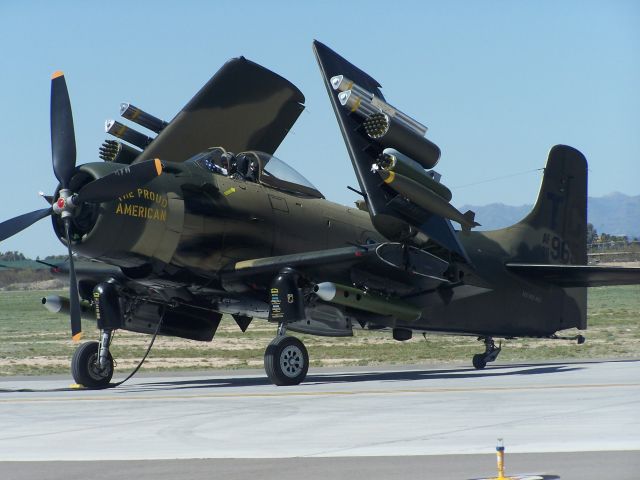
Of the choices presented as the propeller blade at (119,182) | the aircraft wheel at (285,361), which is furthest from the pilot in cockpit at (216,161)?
the aircraft wheel at (285,361)

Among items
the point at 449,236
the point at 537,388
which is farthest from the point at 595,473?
the point at 449,236

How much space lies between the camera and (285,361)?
19.4m

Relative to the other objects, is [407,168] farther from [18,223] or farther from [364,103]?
[18,223]

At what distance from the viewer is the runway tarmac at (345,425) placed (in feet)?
31.3

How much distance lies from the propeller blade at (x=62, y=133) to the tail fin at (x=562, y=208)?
35.9 ft

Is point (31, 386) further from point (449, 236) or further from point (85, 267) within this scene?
point (449, 236)

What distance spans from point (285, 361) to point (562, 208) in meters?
9.32

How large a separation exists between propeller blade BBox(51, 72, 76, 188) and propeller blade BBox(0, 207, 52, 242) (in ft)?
2.50

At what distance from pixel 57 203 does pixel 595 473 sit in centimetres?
1176

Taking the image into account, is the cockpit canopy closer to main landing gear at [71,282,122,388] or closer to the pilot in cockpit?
the pilot in cockpit

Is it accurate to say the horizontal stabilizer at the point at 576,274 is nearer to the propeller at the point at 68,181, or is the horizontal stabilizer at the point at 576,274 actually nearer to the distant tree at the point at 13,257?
the propeller at the point at 68,181

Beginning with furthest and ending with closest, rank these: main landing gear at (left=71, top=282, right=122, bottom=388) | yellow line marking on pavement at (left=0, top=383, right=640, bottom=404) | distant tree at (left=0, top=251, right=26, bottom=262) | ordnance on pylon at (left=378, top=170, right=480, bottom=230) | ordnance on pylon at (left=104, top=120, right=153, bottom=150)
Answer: distant tree at (left=0, top=251, right=26, bottom=262)
ordnance on pylon at (left=104, top=120, right=153, bottom=150)
main landing gear at (left=71, top=282, right=122, bottom=388)
ordnance on pylon at (left=378, top=170, right=480, bottom=230)
yellow line marking on pavement at (left=0, top=383, right=640, bottom=404)

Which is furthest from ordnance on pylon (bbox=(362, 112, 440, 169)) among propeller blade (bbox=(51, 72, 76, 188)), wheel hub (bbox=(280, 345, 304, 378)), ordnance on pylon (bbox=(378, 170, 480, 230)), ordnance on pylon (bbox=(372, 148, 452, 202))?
propeller blade (bbox=(51, 72, 76, 188))

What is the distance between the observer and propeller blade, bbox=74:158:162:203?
1736 cm
